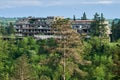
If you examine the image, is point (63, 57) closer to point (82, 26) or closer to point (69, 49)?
point (69, 49)

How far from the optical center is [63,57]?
36.4m

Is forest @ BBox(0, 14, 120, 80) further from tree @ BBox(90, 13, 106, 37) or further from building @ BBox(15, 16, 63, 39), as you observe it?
building @ BBox(15, 16, 63, 39)

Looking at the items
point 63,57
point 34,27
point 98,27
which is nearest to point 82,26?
point 34,27

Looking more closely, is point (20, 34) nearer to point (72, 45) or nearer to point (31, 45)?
point (31, 45)

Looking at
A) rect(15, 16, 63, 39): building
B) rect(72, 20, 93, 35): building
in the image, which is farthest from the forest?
rect(15, 16, 63, 39): building

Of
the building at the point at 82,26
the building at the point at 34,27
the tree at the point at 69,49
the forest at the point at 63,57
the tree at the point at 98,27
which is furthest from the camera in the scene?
the building at the point at 34,27

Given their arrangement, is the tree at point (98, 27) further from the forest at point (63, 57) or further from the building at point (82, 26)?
the building at point (82, 26)

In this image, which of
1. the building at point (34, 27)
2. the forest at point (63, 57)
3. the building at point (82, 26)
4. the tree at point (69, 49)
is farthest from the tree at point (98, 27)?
the tree at point (69, 49)

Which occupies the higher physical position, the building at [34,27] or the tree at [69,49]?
the tree at [69,49]

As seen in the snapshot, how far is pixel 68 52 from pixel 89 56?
56.1m

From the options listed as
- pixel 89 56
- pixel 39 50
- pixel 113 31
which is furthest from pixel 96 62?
pixel 113 31

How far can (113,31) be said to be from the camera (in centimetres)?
12506

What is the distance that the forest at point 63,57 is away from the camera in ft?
119

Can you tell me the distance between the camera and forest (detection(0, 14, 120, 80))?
36.2 m
